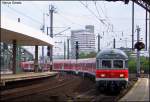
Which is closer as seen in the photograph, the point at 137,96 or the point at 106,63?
the point at 137,96

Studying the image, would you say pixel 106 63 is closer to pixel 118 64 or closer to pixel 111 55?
pixel 111 55

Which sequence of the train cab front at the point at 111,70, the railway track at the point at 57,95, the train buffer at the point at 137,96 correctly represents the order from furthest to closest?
1. the train cab front at the point at 111,70
2. the train buffer at the point at 137,96
3. the railway track at the point at 57,95

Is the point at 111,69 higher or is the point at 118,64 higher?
the point at 118,64

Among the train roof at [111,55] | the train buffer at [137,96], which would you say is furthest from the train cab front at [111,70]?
the train buffer at [137,96]

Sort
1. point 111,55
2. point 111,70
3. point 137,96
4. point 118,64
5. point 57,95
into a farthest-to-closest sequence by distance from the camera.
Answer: point 111,55
point 118,64
point 111,70
point 57,95
point 137,96

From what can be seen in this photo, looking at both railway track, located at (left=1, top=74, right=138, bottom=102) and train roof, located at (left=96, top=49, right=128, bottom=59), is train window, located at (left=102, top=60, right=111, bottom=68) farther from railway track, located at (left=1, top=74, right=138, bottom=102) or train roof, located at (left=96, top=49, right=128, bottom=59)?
railway track, located at (left=1, top=74, right=138, bottom=102)

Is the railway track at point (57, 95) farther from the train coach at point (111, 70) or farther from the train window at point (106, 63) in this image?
the train window at point (106, 63)

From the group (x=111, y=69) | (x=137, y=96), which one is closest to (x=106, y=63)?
(x=111, y=69)

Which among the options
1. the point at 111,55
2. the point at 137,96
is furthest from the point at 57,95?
the point at 137,96

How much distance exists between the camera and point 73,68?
70562 mm

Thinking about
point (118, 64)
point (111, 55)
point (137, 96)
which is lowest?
point (137, 96)

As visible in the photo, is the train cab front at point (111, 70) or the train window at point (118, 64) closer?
the train cab front at point (111, 70)

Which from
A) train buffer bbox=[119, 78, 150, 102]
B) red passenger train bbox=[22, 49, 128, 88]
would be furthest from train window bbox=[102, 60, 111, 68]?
train buffer bbox=[119, 78, 150, 102]

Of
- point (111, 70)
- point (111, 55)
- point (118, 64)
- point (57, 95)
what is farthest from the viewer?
point (111, 55)
